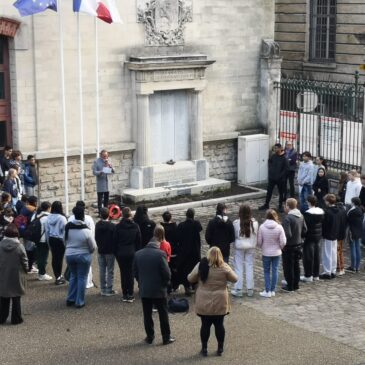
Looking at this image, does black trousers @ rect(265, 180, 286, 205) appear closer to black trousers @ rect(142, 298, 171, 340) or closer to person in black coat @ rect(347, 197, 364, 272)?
person in black coat @ rect(347, 197, 364, 272)

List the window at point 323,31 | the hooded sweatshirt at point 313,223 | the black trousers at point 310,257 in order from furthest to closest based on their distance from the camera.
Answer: the window at point 323,31 → the black trousers at point 310,257 → the hooded sweatshirt at point 313,223

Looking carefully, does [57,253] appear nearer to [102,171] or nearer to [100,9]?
[102,171]

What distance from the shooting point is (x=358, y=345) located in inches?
521

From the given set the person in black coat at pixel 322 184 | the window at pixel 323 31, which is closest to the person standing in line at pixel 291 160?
the person in black coat at pixel 322 184

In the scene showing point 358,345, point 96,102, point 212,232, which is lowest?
point 358,345

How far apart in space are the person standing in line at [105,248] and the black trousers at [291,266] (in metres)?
2.92

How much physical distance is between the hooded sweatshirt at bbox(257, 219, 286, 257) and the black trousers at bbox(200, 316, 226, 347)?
9.45 feet

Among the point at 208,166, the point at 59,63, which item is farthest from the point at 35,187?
the point at 208,166

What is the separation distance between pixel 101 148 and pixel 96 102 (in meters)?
1.17

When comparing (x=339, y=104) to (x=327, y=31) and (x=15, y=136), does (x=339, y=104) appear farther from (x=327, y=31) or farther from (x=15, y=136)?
(x=327, y=31)

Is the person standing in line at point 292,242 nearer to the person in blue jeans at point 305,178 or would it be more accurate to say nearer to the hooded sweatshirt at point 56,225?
the hooded sweatshirt at point 56,225

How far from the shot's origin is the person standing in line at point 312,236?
16.2 metres

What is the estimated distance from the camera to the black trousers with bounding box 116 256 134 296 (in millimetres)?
14862

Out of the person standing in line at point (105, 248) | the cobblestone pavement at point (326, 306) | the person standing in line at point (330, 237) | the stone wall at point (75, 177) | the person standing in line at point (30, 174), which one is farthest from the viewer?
the stone wall at point (75, 177)
